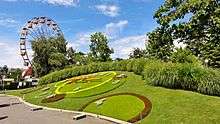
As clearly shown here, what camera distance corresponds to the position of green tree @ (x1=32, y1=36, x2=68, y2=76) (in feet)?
313

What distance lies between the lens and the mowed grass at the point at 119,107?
2215cm

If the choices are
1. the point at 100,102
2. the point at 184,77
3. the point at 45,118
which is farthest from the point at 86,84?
the point at 184,77

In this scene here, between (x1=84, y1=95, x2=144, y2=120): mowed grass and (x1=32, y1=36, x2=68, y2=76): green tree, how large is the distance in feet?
228

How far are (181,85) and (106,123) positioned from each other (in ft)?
23.0

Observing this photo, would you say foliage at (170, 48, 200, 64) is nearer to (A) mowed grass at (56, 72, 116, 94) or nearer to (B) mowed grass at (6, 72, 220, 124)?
(B) mowed grass at (6, 72, 220, 124)

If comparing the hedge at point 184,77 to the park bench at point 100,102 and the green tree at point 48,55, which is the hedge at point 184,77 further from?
the green tree at point 48,55

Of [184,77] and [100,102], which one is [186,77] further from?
[100,102]

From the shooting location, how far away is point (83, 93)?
31.6 m

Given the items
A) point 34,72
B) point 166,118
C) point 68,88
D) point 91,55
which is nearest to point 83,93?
point 68,88

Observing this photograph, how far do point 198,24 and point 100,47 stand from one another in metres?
37.5

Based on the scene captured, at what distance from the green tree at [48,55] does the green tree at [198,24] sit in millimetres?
62474

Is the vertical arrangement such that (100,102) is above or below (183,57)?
below

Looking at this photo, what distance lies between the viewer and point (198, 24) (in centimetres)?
3309

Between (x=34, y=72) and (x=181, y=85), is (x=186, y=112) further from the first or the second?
(x=34, y=72)
